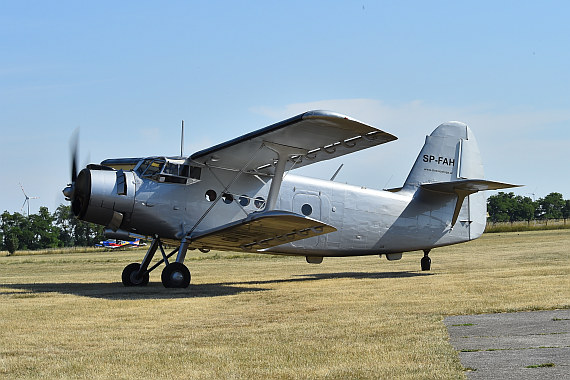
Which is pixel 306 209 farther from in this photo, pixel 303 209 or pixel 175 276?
pixel 175 276

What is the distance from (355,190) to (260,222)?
5.15 meters

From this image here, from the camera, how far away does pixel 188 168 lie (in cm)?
1569

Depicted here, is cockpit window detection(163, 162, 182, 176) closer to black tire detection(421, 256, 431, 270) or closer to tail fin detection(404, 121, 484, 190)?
tail fin detection(404, 121, 484, 190)

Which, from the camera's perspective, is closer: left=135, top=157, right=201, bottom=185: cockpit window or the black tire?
left=135, top=157, right=201, bottom=185: cockpit window

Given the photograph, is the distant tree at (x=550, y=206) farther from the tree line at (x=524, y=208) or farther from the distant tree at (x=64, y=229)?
the distant tree at (x=64, y=229)

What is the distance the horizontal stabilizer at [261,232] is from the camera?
13680 mm

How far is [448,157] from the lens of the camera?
2080 centimetres

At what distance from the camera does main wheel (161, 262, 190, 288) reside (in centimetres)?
1503

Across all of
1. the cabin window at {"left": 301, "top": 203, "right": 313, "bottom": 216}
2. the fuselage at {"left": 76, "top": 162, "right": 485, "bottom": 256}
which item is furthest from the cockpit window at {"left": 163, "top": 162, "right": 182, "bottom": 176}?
the cabin window at {"left": 301, "top": 203, "right": 313, "bottom": 216}

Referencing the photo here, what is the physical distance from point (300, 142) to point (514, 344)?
8.06 m

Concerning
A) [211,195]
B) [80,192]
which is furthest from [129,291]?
[211,195]

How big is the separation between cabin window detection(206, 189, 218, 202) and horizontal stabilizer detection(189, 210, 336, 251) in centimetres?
102

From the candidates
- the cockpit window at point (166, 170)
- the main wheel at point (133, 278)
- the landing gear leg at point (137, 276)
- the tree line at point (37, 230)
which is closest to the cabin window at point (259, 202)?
the cockpit window at point (166, 170)

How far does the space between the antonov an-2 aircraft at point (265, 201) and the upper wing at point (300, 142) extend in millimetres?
22
